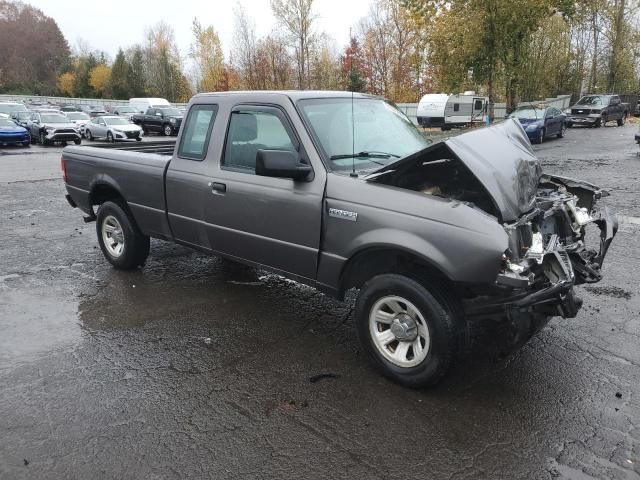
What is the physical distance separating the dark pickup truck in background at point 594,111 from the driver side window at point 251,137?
93.1 feet

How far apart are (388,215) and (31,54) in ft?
353

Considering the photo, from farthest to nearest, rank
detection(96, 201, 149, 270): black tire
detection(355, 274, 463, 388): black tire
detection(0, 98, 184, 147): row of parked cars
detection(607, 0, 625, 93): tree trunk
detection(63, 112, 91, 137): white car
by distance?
detection(607, 0, 625, 93): tree trunk < detection(63, 112, 91, 137): white car < detection(0, 98, 184, 147): row of parked cars < detection(96, 201, 149, 270): black tire < detection(355, 274, 463, 388): black tire

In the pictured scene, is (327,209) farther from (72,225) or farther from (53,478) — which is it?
(72,225)

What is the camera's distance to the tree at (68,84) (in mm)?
78562

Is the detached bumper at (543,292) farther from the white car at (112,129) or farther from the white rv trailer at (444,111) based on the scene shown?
the white rv trailer at (444,111)

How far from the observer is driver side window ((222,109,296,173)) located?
428 cm

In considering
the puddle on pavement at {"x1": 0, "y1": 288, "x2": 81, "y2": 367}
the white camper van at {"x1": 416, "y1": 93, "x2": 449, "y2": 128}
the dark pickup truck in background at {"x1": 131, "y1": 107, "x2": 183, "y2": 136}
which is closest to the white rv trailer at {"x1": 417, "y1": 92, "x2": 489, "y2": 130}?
the white camper van at {"x1": 416, "y1": 93, "x2": 449, "y2": 128}

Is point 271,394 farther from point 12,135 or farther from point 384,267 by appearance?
point 12,135

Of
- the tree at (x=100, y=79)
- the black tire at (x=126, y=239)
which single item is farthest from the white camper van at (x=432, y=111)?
the tree at (x=100, y=79)

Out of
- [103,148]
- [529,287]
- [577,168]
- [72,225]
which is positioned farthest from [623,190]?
[72,225]

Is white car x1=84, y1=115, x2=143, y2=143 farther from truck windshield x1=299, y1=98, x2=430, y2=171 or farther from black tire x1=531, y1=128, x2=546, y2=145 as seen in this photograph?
truck windshield x1=299, y1=98, x2=430, y2=171

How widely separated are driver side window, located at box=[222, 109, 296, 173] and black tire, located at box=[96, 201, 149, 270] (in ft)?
6.08

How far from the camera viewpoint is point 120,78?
226ft

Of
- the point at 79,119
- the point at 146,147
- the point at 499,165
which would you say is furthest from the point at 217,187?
the point at 79,119
